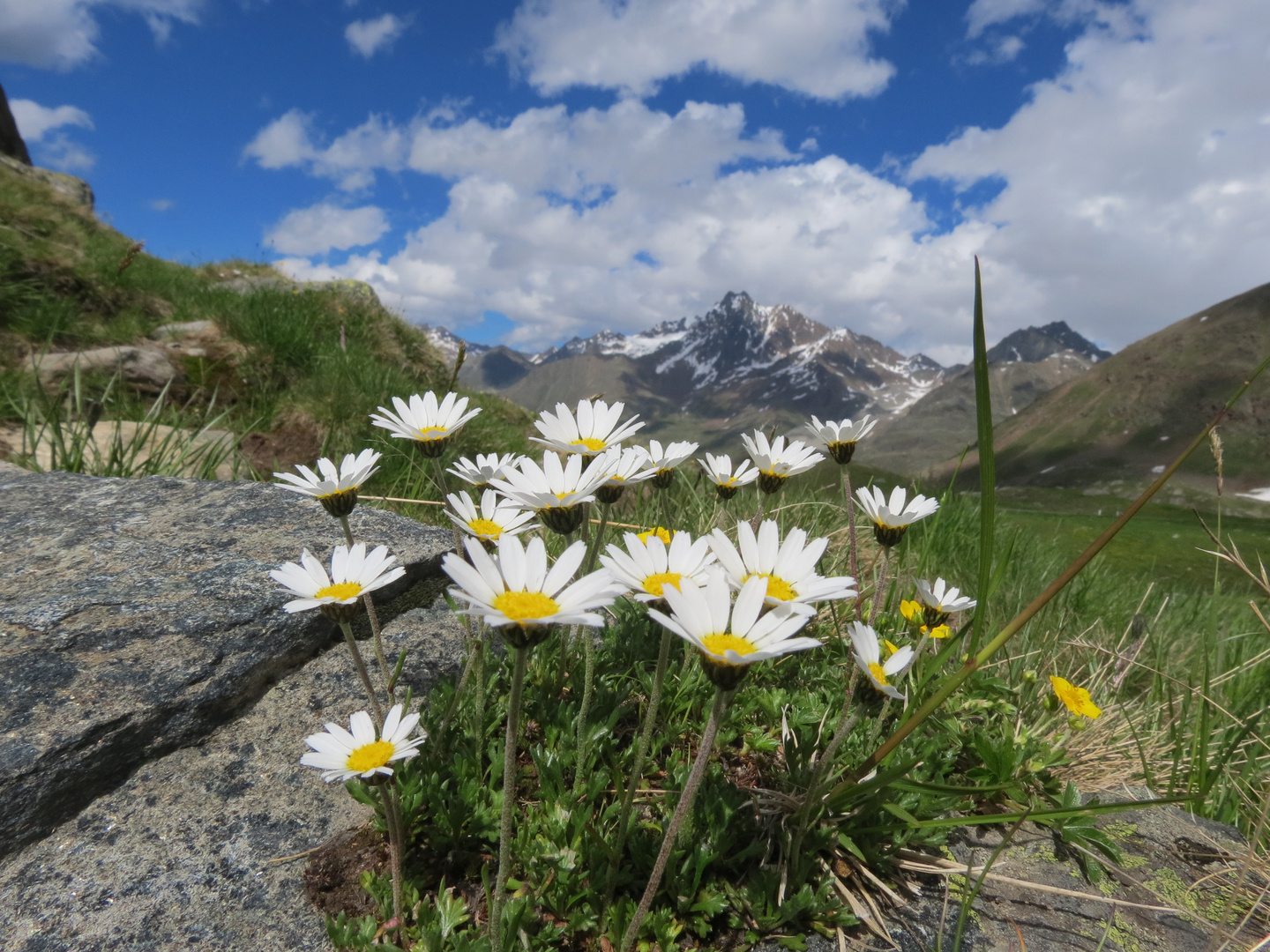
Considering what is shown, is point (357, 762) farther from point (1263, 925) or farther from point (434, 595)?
point (1263, 925)

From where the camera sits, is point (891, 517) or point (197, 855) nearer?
point (197, 855)

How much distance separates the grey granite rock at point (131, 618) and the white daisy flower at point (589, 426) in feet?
3.86

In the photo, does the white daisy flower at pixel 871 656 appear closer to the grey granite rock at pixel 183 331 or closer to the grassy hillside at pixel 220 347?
the grassy hillside at pixel 220 347

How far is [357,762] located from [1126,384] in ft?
699

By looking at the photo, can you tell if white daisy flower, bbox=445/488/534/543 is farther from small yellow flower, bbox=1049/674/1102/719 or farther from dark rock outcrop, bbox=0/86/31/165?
dark rock outcrop, bbox=0/86/31/165

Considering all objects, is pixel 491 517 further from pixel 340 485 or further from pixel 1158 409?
pixel 1158 409

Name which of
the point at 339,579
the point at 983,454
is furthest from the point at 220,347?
the point at 983,454

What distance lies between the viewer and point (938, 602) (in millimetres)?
2141

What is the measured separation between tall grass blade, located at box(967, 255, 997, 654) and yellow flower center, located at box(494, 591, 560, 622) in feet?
2.98

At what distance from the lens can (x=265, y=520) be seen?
123 inches

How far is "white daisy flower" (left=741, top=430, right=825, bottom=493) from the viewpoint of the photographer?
90.7 inches

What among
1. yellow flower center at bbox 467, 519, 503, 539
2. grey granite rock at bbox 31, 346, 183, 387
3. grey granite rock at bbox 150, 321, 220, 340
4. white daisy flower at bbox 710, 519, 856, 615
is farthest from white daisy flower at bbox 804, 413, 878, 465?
grey granite rock at bbox 150, 321, 220, 340

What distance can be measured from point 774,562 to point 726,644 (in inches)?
18.0

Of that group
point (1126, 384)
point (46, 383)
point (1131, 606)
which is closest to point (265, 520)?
point (46, 383)
